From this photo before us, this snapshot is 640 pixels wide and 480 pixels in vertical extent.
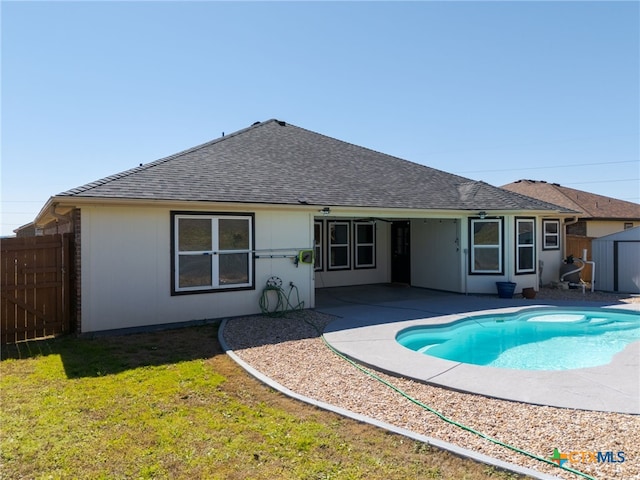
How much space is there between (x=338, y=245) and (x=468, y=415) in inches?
447

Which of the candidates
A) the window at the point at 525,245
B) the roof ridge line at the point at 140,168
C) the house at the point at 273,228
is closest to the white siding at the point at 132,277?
the house at the point at 273,228

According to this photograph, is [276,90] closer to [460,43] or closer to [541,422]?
[460,43]

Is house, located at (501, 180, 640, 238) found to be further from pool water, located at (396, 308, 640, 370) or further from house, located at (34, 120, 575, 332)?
pool water, located at (396, 308, 640, 370)

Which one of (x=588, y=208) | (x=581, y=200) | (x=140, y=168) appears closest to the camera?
(x=140, y=168)

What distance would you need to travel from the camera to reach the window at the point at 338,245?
15.6 m

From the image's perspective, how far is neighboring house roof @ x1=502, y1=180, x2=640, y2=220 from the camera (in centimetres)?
2230

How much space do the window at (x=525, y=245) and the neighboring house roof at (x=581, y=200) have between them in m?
8.72

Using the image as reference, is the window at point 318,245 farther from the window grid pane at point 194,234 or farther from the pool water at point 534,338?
the pool water at point 534,338

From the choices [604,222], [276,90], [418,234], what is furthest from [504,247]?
[604,222]

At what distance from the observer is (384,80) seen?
17.0 m

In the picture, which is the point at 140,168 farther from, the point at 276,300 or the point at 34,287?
the point at 276,300

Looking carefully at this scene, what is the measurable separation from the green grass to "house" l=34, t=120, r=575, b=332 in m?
2.75

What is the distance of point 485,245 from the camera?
44.7 ft

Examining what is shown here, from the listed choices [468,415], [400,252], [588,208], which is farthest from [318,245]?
[588,208]
